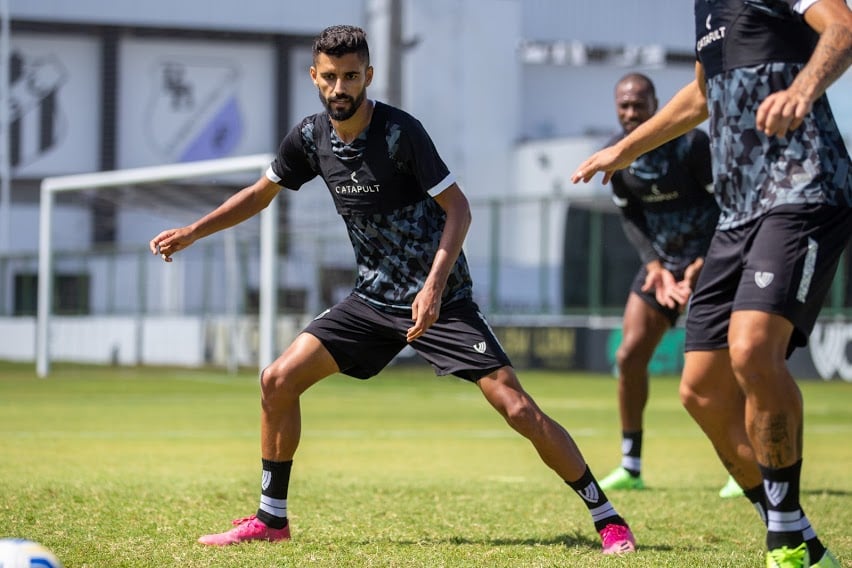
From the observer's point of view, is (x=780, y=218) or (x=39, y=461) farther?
(x=39, y=461)

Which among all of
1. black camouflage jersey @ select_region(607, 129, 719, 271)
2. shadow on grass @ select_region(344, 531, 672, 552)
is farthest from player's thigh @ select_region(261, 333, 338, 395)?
black camouflage jersey @ select_region(607, 129, 719, 271)

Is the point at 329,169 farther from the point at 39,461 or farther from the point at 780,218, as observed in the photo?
the point at 39,461

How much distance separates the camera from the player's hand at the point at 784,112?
185 inches

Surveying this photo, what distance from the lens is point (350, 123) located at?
6.19 metres

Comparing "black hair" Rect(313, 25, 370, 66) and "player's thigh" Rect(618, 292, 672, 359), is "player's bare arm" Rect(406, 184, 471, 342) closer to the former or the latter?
"black hair" Rect(313, 25, 370, 66)

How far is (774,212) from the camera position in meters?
5.13

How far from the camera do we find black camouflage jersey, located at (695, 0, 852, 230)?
16.8 ft

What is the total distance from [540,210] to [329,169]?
24.4m

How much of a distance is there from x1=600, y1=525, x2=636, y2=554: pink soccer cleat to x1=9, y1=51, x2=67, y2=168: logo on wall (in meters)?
43.2

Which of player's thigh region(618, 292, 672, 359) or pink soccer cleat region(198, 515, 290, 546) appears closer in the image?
pink soccer cleat region(198, 515, 290, 546)

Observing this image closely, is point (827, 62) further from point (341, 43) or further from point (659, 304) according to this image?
point (659, 304)

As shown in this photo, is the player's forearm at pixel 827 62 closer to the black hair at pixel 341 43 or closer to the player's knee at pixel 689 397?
the player's knee at pixel 689 397

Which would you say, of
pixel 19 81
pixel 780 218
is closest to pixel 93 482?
pixel 780 218

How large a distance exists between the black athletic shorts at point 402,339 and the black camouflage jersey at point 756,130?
4.16ft
